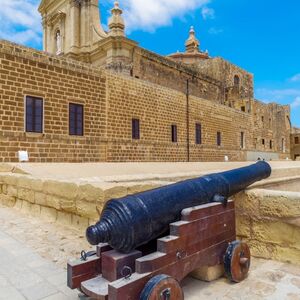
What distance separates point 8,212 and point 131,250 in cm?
398

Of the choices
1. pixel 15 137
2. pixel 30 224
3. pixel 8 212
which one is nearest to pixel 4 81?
pixel 15 137

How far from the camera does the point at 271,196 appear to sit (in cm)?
302

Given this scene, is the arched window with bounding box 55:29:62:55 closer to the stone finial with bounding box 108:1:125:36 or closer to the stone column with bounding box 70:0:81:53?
the stone column with bounding box 70:0:81:53

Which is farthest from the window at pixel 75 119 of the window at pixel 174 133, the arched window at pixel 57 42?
the arched window at pixel 57 42

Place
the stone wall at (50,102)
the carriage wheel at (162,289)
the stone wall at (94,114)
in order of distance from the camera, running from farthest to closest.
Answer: the stone wall at (94,114) → the stone wall at (50,102) → the carriage wheel at (162,289)

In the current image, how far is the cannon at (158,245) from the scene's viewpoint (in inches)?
65.9

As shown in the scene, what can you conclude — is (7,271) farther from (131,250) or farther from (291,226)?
(291,226)

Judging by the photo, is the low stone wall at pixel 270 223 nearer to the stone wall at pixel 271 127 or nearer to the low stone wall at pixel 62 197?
the low stone wall at pixel 62 197

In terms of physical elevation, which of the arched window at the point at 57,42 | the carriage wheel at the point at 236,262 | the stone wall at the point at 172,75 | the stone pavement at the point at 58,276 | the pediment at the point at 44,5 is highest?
the pediment at the point at 44,5

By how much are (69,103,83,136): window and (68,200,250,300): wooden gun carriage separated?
9484mm

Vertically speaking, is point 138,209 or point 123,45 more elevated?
point 123,45

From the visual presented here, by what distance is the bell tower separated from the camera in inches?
869

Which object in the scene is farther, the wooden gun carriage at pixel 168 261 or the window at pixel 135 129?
the window at pixel 135 129

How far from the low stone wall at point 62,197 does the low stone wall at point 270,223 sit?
3.85 ft
